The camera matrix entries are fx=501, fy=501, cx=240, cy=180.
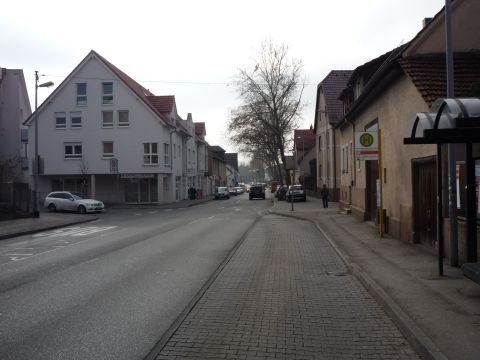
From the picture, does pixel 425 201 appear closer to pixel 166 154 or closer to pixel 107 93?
pixel 166 154

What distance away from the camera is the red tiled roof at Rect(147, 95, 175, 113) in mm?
46969

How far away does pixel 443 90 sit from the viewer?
438 inches

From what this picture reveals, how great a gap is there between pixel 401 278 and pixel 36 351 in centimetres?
606

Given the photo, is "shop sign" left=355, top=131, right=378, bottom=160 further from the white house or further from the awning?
the white house

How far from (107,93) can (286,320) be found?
40.3m

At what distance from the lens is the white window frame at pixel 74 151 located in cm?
4412

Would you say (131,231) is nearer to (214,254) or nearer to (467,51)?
(214,254)

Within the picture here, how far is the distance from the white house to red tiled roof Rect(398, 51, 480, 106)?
32.5m

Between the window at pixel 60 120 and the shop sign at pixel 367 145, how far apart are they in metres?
35.1

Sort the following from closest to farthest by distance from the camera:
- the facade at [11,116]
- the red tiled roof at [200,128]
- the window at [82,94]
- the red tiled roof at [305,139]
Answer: the window at [82,94] → the facade at [11,116] → the red tiled roof at [305,139] → the red tiled roof at [200,128]

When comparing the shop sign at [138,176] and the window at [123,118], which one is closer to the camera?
the shop sign at [138,176]

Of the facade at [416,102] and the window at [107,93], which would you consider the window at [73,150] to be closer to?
the window at [107,93]

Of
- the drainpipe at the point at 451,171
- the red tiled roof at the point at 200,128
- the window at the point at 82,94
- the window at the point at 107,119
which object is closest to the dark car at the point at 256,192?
the red tiled roof at the point at 200,128

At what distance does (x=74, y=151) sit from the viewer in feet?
145
